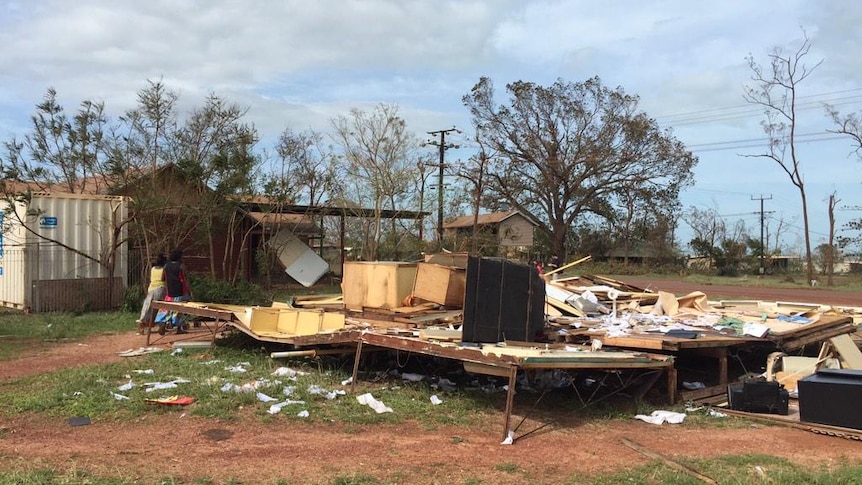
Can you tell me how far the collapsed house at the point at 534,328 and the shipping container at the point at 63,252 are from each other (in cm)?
672

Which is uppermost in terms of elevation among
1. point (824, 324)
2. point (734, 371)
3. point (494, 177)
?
point (494, 177)

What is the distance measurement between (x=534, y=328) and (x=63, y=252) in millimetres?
12884

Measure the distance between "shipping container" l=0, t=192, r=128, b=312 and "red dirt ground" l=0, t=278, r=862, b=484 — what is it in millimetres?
10741

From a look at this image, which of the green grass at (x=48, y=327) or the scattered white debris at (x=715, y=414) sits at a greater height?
the green grass at (x=48, y=327)

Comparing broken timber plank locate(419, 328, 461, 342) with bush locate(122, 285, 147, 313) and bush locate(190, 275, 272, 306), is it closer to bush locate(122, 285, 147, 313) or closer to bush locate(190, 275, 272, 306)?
bush locate(190, 275, 272, 306)

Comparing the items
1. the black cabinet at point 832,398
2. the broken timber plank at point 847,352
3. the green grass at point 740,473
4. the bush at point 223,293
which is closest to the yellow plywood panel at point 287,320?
the green grass at point 740,473

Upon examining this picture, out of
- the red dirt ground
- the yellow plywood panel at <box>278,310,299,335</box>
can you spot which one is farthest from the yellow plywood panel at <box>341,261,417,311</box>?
the red dirt ground

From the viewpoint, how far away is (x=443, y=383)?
8391 millimetres

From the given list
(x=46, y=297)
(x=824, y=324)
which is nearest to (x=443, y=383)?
(x=824, y=324)

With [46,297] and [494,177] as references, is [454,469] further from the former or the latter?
[494,177]

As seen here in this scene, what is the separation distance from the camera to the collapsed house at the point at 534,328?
7.37m

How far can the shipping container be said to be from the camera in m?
16.0

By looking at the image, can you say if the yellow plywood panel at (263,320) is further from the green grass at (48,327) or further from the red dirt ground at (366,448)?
the green grass at (48,327)

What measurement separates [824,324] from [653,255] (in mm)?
50270
